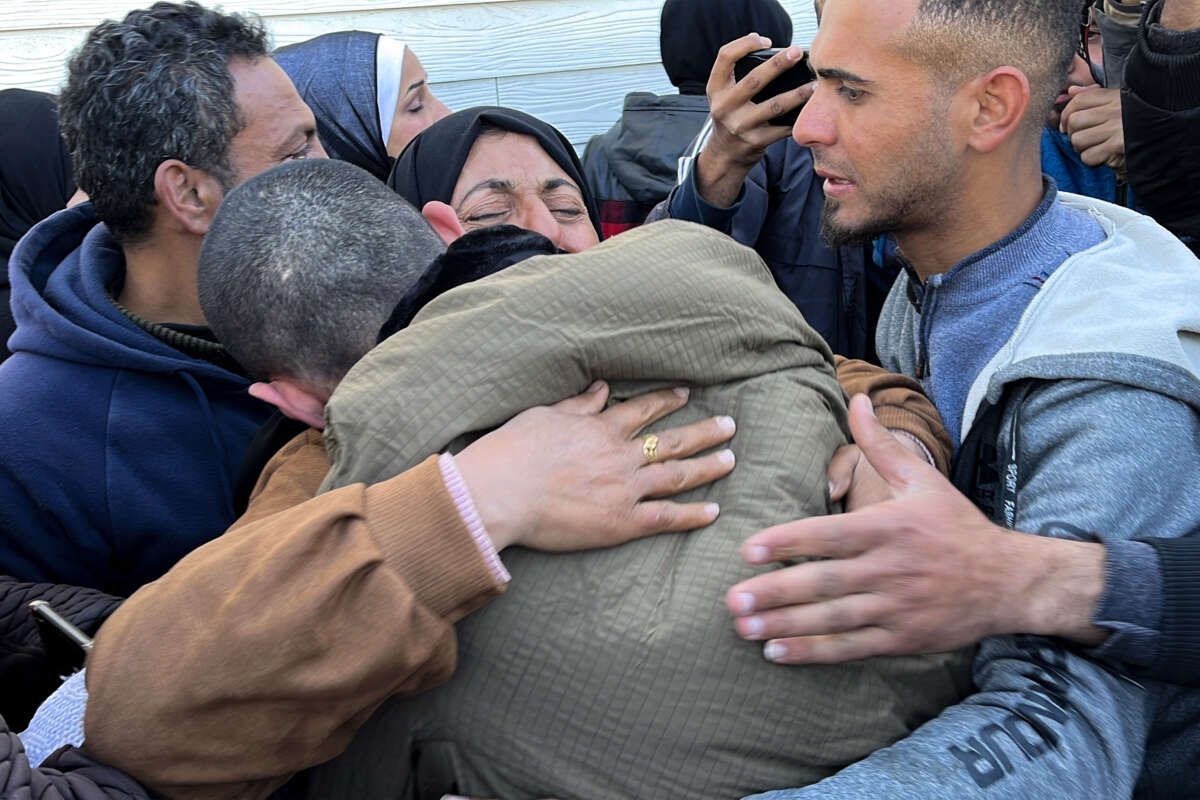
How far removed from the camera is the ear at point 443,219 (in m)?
1.90

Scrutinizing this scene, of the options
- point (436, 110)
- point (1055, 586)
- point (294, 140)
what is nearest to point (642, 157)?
point (436, 110)

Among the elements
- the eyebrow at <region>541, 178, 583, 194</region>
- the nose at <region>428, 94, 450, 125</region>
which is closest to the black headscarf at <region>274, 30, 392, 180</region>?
the nose at <region>428, 94, 450, 125</region>

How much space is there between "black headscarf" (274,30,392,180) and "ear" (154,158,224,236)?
112 centimetres

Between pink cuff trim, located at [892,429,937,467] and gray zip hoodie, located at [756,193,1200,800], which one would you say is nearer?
gray zip hoodie, located at [756,193,1200,800]

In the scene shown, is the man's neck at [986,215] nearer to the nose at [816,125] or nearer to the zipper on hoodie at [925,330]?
the zipper on hoodie at [925,330]

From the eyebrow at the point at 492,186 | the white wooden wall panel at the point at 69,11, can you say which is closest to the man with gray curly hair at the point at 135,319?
the eyebrow at the point at 492,186

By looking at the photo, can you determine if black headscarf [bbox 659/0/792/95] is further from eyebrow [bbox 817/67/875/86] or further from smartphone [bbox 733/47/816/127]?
eyebrow [bbox 817/67/875/86]

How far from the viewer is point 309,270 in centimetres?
149

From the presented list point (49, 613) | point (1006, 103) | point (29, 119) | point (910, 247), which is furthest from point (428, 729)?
point (29, 119)

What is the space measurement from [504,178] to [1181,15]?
1.35 meters

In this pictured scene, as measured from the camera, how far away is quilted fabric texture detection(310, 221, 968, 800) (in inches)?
49.8

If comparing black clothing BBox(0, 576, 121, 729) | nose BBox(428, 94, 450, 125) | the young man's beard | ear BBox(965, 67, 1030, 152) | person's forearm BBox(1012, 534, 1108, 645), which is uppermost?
ear BBox(965, 67, 1030, 152)

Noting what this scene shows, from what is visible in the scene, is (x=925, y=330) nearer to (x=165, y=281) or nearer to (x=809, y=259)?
(x=809, y=259)

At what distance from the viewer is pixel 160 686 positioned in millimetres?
1169
